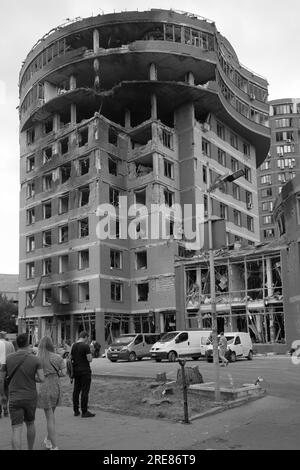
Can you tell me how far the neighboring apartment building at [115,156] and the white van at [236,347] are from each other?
16847mm

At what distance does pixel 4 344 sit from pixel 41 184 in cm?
4756

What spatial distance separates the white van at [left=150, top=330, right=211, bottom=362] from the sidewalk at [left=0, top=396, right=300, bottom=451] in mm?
20133

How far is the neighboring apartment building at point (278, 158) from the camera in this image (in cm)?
9819

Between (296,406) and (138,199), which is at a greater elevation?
(138,199)

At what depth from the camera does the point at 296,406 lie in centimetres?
1233

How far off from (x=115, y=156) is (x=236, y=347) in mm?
27925

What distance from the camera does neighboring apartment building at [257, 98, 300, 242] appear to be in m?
98.2

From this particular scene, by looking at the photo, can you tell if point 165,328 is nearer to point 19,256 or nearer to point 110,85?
point 19,256

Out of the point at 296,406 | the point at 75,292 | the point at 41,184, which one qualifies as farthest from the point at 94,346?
the point at 296,406

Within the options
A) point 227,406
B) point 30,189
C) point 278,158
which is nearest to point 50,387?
A: point 227,406

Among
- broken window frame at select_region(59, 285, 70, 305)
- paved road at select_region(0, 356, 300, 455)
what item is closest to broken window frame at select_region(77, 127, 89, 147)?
broken window frame at select_region(59, 285, 70, 305)

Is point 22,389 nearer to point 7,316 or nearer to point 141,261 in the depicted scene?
point 141,261

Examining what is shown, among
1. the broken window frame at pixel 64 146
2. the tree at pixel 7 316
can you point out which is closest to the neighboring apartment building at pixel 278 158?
the tree at pixel 7 316

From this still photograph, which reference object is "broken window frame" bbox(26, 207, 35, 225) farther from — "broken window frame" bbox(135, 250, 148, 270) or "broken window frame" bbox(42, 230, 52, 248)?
"broken window frame" bbox(135, 250, 148, 270)
